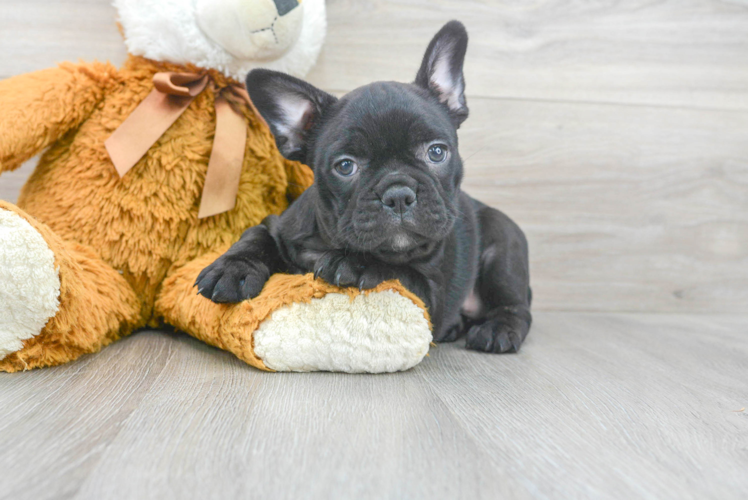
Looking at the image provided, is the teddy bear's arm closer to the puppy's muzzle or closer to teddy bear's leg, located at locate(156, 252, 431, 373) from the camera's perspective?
teddy bear's leg, located at locate(156, 252, 431, 373)

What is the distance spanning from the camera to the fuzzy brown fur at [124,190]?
54.1 inches

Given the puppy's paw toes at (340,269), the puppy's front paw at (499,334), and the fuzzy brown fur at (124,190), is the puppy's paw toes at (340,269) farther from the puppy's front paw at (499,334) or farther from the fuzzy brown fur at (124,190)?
the puppy's front paw at (499,334)

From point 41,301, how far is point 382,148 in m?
0.76

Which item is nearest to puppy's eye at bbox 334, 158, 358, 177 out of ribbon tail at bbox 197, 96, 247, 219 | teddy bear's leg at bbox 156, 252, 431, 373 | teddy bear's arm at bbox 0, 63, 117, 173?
teddy bear's leg at bbox 156, 252, 431, 373

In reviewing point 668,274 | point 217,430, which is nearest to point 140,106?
point 217,430

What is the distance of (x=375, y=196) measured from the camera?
1117 mm

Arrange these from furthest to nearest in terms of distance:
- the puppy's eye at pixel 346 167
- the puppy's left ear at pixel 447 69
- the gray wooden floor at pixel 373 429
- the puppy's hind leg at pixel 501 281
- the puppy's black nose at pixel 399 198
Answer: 1. the puppy's hind leg at pixel 501 281
2. the puppy's left ear at pixel 447 69
3. the puppy's eye at pixel 346 167
4. the puppy's black nose at pixel 399 198
5. the gray wooden floor at pixel 373 429

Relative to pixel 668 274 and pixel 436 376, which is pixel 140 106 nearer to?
pixel 436 376

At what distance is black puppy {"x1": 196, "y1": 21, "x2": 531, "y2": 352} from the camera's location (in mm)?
1133

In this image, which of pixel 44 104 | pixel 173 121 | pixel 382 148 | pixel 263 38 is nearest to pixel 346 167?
pixel 382 148

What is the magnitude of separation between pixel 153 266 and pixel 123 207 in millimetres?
169

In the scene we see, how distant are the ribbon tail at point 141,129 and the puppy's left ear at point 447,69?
2.15 ft

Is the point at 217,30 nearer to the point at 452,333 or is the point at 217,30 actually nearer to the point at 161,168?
the point at 161,168

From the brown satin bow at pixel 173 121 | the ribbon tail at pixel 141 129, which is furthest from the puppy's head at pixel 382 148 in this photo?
the ribbon tail at pixel 141 129
